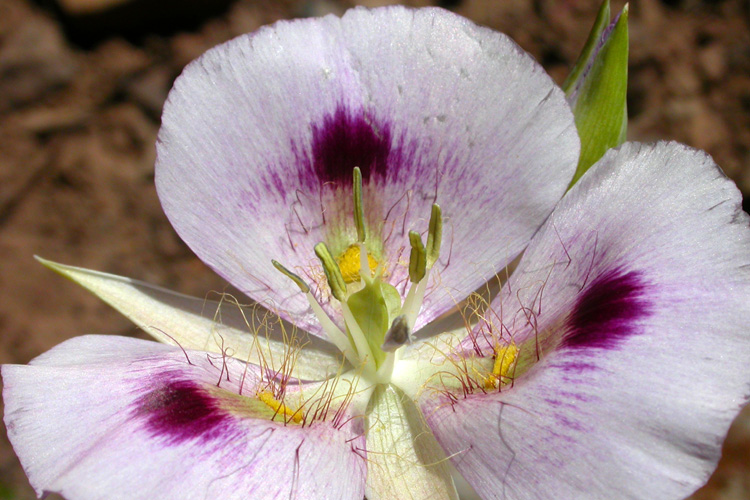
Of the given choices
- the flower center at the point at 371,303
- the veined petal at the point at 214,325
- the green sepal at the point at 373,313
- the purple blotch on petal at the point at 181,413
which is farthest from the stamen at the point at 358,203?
the purple blotch on petal at the point at 181,413

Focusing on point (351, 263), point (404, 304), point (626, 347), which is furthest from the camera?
point (351, 263)

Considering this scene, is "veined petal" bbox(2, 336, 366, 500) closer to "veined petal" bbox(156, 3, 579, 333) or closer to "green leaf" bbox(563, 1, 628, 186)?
"veined petal" bbox(156, 3, 579, 333)

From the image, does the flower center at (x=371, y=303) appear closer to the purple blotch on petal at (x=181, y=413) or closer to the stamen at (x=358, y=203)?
the stamen at (x=358, y=203)

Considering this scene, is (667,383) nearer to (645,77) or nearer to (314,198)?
(314,198)

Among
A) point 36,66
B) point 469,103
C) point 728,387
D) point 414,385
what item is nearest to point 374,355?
point 414,385

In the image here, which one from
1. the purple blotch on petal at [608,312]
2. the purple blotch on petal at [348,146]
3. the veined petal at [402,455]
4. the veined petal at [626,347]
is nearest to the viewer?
the veined petal at [626,347]

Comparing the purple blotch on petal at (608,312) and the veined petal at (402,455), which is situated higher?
the purple blotch on petal at (608,312)

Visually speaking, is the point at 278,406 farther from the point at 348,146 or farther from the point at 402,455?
the point at 348,146

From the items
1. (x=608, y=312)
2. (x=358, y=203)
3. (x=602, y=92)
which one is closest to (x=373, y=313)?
(x=358, y=203)
